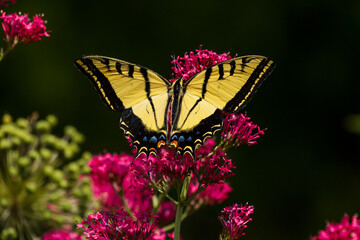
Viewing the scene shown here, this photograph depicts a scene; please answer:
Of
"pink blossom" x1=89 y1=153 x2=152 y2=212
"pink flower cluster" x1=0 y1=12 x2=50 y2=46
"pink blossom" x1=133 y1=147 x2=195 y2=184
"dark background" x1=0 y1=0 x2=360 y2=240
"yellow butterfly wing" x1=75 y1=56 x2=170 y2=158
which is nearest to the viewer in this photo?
"pink blossom" x1=133 y1=147 x2=195 y2=184

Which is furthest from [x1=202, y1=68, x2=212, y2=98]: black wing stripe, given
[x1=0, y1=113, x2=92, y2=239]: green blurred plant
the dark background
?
the dark background

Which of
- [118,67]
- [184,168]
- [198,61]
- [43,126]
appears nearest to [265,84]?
[43,126]

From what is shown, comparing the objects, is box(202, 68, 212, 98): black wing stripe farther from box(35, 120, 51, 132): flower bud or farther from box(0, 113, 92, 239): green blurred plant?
box(35, 120, 51, 132): flower bud

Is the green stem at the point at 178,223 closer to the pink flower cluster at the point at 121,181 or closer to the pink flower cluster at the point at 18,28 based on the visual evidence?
the pink flower cluster at the point at 121,181

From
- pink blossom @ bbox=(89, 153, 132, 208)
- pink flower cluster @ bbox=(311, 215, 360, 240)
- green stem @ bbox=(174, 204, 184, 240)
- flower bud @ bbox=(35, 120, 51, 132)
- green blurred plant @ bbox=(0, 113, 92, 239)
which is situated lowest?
green blurred plant @ bbox=(0, 113, 92, 239)

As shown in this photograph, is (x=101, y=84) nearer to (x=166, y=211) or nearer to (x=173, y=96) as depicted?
(x=173, y=96)
